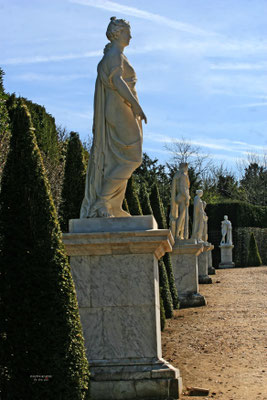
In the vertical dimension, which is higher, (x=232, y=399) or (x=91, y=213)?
(x=91, y=213)

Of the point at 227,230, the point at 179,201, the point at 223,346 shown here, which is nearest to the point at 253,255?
the point at 227,230

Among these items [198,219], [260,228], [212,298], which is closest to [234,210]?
[260,228]

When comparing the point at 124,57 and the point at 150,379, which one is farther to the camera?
the point at 124,57

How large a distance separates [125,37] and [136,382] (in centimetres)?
364

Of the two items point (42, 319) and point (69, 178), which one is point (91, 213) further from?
point (69, 178)

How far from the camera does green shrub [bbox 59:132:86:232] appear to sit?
34.9 feet

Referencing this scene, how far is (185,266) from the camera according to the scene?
14.6 metres

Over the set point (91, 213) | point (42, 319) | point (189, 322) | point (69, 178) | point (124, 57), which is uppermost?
point (124, 57)

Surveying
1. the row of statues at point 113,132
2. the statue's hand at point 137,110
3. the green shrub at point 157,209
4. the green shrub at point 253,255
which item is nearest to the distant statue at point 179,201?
the green shrub at point 157,209

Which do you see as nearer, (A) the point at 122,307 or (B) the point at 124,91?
(A) the point at 122,307

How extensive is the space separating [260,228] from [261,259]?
192 cm

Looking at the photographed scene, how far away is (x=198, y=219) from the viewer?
2114 centimetres

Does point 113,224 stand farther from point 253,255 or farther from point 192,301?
point 253,255

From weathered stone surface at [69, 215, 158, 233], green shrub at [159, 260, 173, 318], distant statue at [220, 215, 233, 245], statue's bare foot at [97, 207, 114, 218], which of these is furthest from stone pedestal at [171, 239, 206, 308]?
distant statue at [220, 215, 233, 245]
